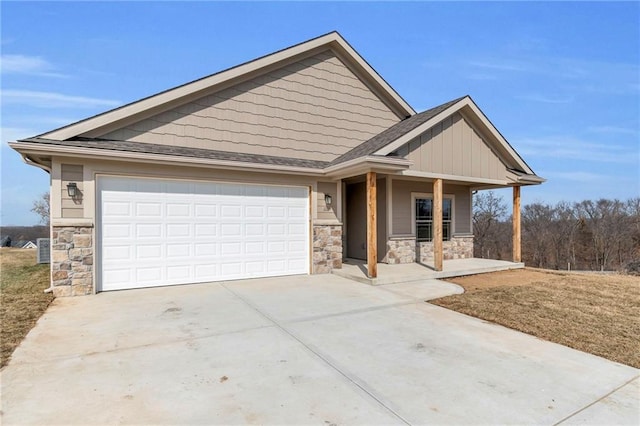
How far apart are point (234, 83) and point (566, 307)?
9.43 metres

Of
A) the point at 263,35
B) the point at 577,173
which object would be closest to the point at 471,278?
the point at 263,35

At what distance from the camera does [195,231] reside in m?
7.88

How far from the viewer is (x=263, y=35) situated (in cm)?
1141

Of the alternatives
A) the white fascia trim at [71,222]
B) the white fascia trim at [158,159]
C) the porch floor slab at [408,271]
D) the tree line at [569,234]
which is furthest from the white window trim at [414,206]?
the tree line at [569,234]

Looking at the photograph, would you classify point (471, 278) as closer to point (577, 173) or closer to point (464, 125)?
point (464, 125)

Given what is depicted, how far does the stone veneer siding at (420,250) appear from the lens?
1098cm

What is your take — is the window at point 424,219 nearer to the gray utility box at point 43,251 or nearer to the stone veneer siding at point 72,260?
the stone veneer siding at point 72,260

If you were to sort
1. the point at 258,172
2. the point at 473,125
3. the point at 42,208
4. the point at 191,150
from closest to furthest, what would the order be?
1. the point at 191,150
2. the point at 258,172
3. the point at 473,125
4. the point at 42,208

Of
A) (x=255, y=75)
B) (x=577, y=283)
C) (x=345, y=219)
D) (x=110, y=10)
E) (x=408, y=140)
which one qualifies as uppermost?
(x=110, y=10)

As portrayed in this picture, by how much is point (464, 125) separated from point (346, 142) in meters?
3.68

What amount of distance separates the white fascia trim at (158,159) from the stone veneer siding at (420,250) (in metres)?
3.96

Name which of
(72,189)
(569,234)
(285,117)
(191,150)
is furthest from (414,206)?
(569,234)

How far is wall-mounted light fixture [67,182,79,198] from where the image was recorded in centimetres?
664

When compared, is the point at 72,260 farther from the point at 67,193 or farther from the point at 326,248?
the point at 326,248
